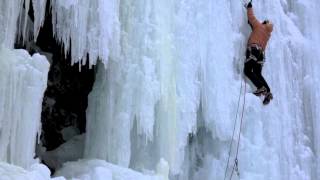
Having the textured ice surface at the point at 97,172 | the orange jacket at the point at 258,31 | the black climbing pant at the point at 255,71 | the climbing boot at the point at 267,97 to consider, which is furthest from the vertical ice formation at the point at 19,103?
the climbing boot at the point at 267,97

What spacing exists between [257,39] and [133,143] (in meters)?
2.36

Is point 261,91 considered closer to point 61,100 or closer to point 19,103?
point 61,100

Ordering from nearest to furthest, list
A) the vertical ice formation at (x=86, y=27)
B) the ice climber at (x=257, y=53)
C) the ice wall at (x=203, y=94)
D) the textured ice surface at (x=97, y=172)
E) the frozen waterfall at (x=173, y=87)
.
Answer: the frozen waterfall at (x=173, y=87)
the vertical ice formation at (x=86, y=27)
the textured ice surface at (x=97, y=172)
the ice wall at (x=203, y=94)
the ice climber at (x=257, y=53)

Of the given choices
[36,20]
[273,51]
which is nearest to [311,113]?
[273,51]

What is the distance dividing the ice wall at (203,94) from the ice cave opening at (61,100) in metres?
1.42

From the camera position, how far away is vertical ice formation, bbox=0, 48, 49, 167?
20.4 ft

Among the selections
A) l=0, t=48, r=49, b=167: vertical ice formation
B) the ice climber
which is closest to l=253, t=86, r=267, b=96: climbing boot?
the ice climber

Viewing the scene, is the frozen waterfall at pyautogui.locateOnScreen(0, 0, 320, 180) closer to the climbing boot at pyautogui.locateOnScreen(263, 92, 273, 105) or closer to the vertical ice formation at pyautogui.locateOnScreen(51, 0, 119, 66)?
the vertical ice formation at pyautogui.locateOnScreen(51, 0, 119, 66)

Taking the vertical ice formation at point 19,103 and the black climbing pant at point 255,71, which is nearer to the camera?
the vertical ice formation at point 19,103

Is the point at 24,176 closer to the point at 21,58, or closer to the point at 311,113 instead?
the point at 21,58

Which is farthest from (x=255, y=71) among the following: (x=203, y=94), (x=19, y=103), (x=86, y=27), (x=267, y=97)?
(x=19, y=103)

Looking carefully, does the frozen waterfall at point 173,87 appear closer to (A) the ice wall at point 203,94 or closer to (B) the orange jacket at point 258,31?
(A) the ice wall at point 203,94

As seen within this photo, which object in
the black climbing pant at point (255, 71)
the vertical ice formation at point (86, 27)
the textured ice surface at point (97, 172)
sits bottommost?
the textured ice surface at point (97, 172)

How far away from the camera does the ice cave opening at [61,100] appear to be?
9258 millimetres
